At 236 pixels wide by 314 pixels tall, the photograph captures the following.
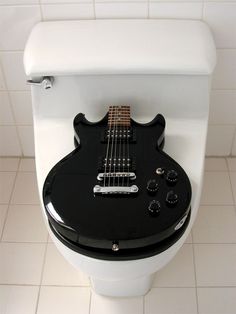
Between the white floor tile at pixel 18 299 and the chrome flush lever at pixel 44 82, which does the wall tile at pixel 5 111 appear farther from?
the white floor tile at pixel 18 299

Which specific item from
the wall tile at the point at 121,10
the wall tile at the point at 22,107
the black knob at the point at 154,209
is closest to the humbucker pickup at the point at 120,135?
the black knob at the point at 154,209

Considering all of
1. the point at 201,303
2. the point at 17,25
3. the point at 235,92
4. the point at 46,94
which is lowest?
the point at 201,303

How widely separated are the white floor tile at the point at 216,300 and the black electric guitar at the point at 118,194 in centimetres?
39

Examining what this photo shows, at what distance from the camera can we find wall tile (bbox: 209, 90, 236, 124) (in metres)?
1.39

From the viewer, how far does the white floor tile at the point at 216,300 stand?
1.22 metres

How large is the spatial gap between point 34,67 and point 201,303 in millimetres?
793

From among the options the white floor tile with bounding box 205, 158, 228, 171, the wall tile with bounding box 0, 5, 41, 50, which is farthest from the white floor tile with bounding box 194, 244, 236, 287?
the wall tile with bounding box 0, 5, 41, 50

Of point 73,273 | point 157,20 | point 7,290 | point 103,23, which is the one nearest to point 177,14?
point 157,20

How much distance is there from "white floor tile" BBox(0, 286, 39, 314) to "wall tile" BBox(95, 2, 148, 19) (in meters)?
0.81

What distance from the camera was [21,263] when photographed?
1344mm

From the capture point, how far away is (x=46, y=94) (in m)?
1.15

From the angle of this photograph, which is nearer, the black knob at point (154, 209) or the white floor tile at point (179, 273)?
the black knob at point (154, 209)

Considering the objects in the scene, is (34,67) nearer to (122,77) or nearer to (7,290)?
(122,77)

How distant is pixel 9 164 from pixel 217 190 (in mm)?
763
